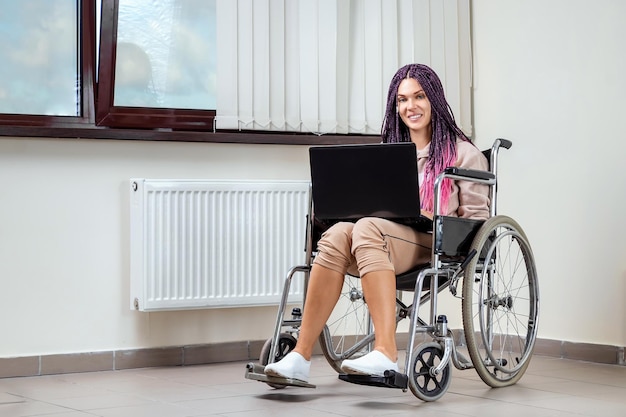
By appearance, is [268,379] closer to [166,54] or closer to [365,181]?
[365,181]

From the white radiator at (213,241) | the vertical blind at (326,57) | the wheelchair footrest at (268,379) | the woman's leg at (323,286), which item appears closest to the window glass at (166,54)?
the vertical blind at (326,57)

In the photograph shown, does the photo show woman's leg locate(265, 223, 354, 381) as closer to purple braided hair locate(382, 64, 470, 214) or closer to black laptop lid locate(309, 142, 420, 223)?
black laptop lid locate(309, 142, 420, 223)

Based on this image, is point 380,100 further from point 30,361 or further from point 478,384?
point 30,361

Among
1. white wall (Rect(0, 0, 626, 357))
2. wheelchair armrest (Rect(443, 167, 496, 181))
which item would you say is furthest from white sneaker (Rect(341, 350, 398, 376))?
white wall (Rect(0, 0, 626, 357))

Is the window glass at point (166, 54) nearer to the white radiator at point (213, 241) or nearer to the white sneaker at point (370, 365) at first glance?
the white radiator at point (213, 241)

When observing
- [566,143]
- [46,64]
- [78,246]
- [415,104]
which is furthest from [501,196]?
[46,64]

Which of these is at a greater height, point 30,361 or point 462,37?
point 462,37

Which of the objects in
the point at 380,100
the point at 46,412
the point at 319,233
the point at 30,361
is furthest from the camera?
the point at 380,100

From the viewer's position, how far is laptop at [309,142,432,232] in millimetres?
2646

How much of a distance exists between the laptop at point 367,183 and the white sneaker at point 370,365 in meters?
0.43

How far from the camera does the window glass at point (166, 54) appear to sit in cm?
345

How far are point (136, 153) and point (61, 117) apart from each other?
29 cm

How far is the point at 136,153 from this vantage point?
11.2ft

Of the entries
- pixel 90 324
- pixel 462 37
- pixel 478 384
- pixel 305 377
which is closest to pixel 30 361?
pixel 90 324
